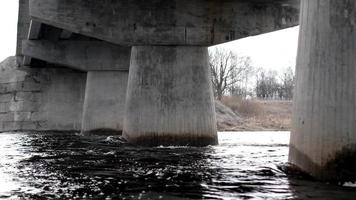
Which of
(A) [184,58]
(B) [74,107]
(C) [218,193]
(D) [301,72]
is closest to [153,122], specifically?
(A) [184,58]

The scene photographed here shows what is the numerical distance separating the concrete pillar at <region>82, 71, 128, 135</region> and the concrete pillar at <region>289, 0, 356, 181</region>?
80.2ft

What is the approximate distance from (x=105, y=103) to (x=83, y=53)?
11.9ft

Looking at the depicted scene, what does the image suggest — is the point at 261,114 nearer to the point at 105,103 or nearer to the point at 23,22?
the point at 105,103

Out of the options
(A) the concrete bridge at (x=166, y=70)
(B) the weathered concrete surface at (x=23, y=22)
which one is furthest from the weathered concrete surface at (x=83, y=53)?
(B) the weathered concrete surface at (x=23, y=22)

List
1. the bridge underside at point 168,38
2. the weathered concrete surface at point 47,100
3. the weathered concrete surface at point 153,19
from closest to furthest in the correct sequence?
1. the bridge underside at point 168,38
2. the weathered concrete surface at point 153,19
3. the weathered concrete surface at point 47,100

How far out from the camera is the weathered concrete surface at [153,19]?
24.2 metres

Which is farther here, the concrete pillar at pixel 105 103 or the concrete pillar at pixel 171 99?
the concrete pillar at pixel 105 103

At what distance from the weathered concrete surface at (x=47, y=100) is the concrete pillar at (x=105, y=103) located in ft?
36.0

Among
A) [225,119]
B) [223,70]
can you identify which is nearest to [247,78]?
[223,70]

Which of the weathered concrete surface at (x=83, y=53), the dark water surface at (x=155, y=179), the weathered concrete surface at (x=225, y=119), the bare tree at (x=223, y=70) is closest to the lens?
the dark water surface at (x=155, y=179)

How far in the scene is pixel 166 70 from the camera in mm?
23812

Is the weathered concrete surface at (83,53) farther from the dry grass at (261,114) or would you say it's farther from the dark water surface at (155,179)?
the dry grass at (261,114)

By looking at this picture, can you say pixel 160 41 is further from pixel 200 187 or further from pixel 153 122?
pixel 200 187

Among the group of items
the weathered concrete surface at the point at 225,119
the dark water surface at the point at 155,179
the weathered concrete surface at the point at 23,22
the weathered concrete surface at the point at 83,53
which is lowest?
the dark water surface at the point at 155,179
